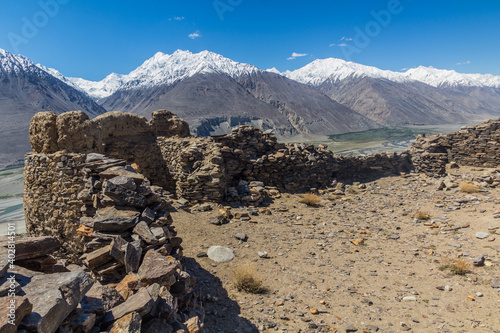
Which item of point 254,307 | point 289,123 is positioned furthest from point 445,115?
point 254,307

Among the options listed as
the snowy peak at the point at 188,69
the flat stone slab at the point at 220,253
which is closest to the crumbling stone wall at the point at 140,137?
the flat stone slab at the point at 220,253

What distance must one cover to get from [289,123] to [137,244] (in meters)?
105

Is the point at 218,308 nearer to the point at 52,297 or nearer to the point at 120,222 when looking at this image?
the point at 120,222

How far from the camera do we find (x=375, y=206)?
32.7 feet

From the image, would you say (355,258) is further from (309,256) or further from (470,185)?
(470,185)

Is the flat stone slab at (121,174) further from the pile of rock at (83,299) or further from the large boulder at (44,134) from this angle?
the large boulder at (44,134)

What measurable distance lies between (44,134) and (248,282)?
5743 millimetres

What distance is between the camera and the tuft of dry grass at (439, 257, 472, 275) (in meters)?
5.12

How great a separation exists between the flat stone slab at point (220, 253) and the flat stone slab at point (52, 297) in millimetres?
3854

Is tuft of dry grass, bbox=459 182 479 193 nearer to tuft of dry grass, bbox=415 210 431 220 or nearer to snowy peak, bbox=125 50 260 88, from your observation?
tuft of dry grass, bbox=415 210 431 220

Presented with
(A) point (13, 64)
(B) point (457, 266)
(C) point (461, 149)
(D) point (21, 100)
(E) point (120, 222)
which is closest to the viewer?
(E) point (120, 222)

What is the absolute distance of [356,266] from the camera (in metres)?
5.81

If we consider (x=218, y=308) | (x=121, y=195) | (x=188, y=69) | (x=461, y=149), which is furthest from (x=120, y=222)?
(x=188, y=69)

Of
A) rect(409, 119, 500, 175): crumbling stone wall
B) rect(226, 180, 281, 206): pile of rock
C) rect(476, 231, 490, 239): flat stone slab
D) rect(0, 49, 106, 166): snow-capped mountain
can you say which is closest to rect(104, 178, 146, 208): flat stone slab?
rect(226, 180, 281, 206): pile of rock
